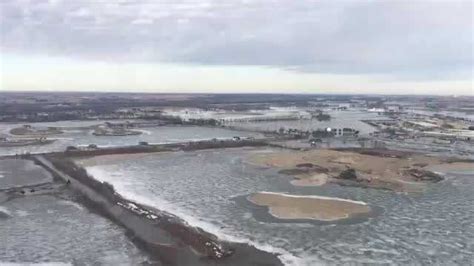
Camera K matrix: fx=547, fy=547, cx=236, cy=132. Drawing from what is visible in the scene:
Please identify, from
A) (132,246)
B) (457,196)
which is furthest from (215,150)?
(132,246)

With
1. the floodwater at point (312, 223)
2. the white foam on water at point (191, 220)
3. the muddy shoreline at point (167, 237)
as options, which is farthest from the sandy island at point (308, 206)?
the muddy shoreline at point (167, 237)

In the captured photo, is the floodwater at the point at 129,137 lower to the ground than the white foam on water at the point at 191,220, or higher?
lower

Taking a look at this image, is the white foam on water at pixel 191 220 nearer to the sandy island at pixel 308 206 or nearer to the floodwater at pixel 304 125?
the sandy island at pixel 308 206

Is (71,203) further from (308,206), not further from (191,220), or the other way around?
(308,206)

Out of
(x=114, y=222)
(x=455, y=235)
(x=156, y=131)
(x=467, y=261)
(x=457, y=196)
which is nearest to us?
(x=467, y=261)

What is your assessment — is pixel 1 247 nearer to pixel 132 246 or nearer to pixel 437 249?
pixel 132 246

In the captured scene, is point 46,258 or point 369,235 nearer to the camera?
point 46,258
